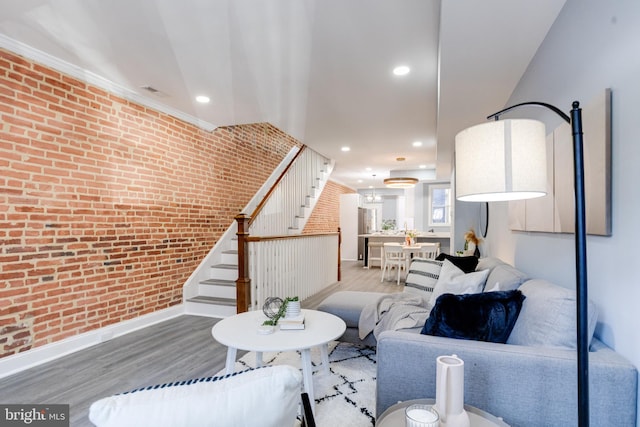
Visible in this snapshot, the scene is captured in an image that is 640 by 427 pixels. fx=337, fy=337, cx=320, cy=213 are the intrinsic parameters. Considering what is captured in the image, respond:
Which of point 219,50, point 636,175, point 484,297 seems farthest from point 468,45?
point 219,50

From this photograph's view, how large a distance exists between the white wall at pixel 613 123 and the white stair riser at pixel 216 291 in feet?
11.4

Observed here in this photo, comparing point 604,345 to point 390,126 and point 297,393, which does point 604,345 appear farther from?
point 390,126

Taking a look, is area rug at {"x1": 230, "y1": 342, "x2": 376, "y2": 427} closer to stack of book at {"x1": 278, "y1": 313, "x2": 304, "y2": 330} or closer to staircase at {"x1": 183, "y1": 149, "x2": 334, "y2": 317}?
stack of book at {"x1": 278, "y1": 313, "x2": 304, "y2": 330}

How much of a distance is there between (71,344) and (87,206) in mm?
1209

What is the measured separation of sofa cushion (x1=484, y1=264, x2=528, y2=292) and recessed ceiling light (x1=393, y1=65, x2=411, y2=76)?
1.82m

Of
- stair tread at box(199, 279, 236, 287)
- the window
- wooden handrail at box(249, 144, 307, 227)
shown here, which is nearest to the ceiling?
wooden handrail at box(249, 144, 307, 227)

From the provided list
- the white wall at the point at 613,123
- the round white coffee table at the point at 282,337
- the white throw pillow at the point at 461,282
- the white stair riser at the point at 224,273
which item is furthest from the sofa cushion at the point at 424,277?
the white stair riser at the point at 224,273

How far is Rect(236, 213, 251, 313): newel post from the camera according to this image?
12.4 ft

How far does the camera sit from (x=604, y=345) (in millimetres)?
1384

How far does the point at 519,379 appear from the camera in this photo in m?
1.34

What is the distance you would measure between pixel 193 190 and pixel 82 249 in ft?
5.03

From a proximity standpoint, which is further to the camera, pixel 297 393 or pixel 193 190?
pixel 193 190

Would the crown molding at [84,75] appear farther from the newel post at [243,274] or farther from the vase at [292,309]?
the vase at [292,309]

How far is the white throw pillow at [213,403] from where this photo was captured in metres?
0.60
